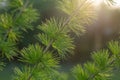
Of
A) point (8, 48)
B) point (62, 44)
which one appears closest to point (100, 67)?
point (62, 44)

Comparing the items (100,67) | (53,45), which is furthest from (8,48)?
(100,67)

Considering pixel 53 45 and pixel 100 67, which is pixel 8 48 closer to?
pixel 53 45

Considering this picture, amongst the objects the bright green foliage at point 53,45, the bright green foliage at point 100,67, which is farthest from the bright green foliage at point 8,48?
the bright green foliage at point 100,67

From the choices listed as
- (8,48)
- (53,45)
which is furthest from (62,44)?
(8,48)

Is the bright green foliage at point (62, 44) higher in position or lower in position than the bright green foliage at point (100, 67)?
higher

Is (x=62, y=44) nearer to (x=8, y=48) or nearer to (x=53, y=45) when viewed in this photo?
(x=53, y=45)

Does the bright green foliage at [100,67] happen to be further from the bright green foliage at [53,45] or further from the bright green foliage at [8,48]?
the bright green foliage at [8,48]

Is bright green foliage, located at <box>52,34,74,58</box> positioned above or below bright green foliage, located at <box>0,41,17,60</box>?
above

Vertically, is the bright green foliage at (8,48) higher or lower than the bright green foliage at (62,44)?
lower

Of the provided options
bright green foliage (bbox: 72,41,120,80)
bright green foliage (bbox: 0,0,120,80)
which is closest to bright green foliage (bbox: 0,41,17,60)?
bright green foliage (bbox: 0,0,120,80)

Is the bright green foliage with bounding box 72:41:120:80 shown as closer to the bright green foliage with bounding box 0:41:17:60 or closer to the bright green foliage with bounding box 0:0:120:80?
the bright green foliage with bounding box 0:0:120:80

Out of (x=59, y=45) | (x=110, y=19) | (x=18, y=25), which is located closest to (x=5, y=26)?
(x=18, y=25)
